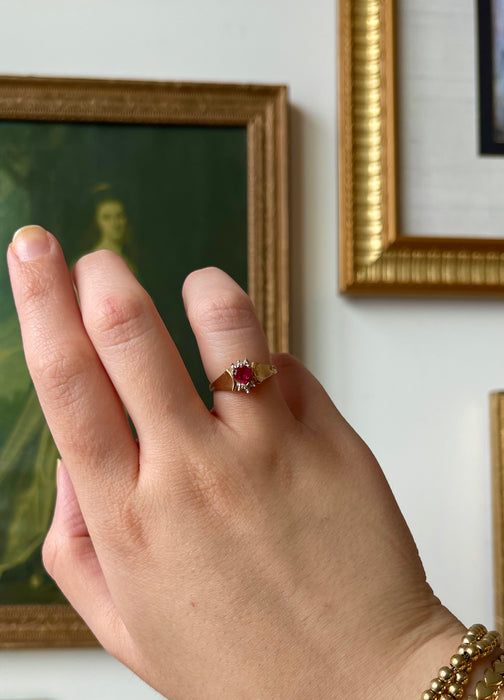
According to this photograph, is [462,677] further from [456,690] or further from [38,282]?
[38,282]

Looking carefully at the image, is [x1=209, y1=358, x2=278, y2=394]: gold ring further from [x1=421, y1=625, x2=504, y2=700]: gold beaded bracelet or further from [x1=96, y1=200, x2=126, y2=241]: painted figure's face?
[x1=96, y1=200, x2=126, y2=241]: painted figure's face

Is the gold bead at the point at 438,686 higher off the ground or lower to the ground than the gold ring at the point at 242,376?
lower

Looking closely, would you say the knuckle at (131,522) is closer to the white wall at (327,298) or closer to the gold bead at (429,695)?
the gold bead at (429,695)

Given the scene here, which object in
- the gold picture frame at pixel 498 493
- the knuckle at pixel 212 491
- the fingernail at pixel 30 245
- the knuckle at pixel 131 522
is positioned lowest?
the gold picture frame at pixel 498 493

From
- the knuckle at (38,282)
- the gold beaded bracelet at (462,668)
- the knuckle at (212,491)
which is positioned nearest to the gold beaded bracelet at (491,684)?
the gold beaded bracelet at (462,668)

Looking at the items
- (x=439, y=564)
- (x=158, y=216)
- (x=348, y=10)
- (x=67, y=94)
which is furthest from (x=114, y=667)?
(x=348, y=10)
